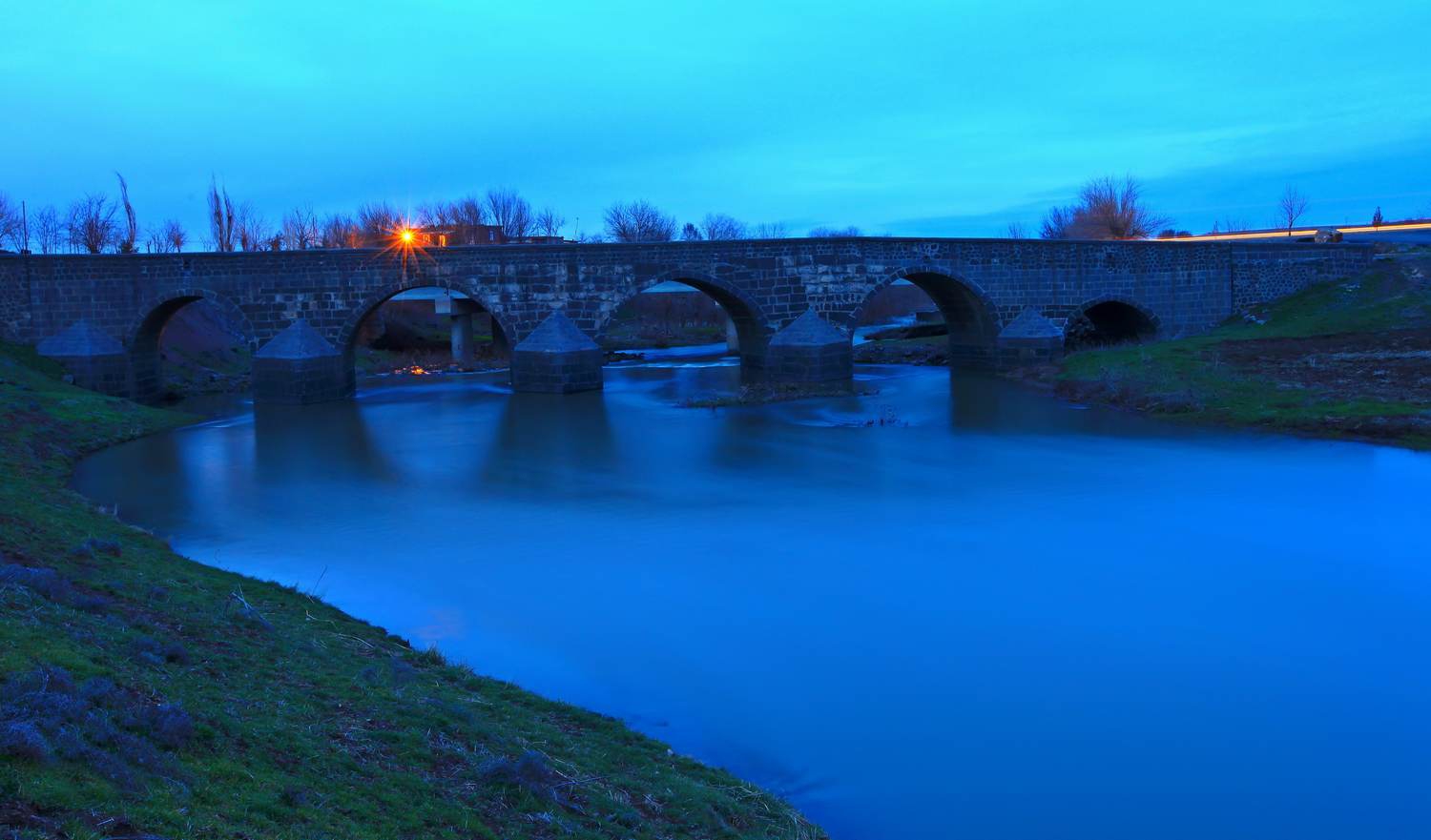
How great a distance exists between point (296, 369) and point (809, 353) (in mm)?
11683

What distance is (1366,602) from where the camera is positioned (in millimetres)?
8586

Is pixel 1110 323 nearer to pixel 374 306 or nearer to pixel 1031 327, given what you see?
pixel 1031 327

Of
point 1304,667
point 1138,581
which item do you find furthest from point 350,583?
point 1304,667

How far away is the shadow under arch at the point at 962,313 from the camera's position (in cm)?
2778

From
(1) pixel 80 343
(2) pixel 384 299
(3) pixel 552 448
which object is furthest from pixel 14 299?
(3) pixel 552 448

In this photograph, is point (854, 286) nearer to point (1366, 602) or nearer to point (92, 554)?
point (1366, 602)

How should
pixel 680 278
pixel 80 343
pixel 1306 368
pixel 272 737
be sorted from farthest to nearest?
pixel 680 278
pixel 80 343
pixel 1306 368
pixel 272 737

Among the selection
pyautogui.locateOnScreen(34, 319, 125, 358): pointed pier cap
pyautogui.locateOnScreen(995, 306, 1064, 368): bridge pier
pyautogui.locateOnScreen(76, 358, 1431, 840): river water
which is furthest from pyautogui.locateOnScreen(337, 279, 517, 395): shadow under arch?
pyautogui.locateOnScreen(995, 306, 1064, 368): bridge pier

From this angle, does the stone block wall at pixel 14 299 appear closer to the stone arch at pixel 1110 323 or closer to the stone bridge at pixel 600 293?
the stone bridge at pixel 600 293

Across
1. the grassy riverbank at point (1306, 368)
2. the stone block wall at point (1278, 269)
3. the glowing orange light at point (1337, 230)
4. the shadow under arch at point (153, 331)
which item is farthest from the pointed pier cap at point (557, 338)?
the glowing orange light at point (1337, 230)

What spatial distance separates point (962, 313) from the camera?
30047 millimetres

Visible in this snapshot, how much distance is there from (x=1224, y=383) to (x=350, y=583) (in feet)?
54.9

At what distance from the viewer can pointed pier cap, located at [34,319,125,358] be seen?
23227mm

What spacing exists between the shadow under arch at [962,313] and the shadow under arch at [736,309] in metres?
2.39
